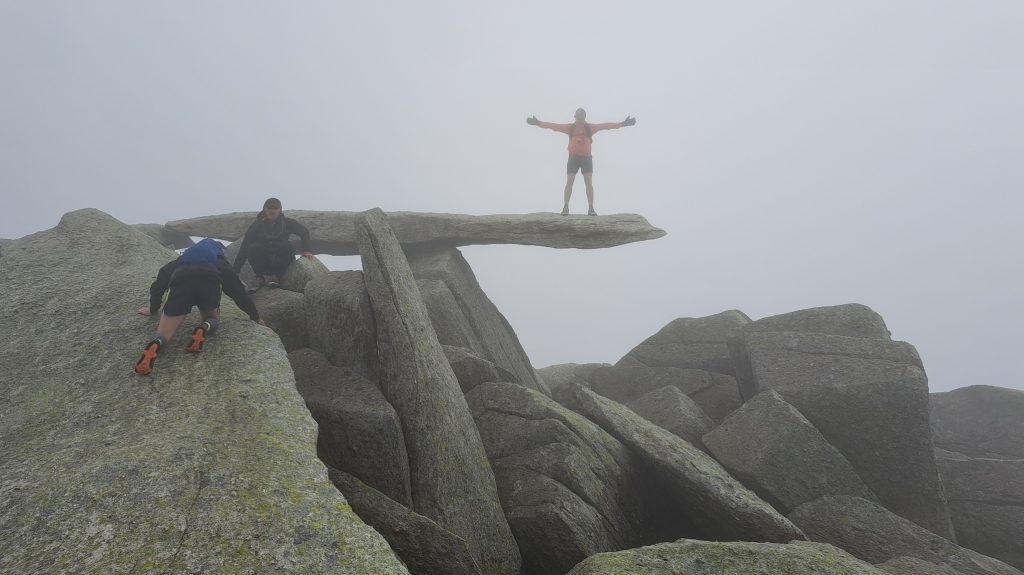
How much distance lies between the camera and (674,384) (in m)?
22.2

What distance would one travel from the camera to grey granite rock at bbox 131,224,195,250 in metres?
28.6

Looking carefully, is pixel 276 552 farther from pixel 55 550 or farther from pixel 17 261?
pixel 17 261

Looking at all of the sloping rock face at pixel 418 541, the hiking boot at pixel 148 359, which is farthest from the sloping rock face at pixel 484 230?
the sloping rock face at pixel 418 541

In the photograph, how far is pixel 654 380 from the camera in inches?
907

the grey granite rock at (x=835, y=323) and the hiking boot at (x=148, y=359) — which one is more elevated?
the hiking boot at (x=148, y=359)

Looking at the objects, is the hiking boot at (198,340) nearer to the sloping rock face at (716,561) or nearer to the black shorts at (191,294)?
the black shorts at (191,294)

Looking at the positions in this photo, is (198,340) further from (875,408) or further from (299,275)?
(875,408)

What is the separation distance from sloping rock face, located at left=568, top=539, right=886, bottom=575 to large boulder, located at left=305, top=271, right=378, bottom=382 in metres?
7.16

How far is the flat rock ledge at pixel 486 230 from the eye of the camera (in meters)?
22.1

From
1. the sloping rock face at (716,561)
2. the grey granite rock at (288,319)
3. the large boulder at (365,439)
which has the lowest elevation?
the sloping rock face at (716,561)

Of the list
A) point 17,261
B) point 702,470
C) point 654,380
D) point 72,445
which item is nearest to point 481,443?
point 702,470

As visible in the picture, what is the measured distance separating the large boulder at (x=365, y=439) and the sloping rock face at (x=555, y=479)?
2.50 m

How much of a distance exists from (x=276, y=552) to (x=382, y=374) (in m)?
6.80

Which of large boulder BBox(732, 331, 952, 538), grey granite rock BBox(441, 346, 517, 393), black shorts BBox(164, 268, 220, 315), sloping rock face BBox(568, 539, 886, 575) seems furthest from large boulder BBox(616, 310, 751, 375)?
black shorts BBox(164, 268, 220, 315)
